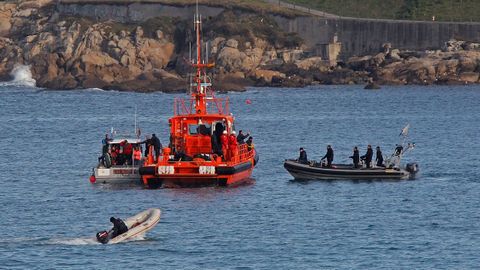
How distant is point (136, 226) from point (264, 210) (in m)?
7.17

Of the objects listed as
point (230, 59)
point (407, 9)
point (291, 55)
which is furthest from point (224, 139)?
point (407, 9)

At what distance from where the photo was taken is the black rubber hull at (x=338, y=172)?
55.2 meters

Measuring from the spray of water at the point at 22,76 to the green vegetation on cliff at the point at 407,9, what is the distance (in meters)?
30.0

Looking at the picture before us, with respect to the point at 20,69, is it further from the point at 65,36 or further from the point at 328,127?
the point at 328,127

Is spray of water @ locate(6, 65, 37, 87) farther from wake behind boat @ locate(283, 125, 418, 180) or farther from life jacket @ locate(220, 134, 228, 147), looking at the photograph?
life jacket @ locate(220, 134, 228, 147)

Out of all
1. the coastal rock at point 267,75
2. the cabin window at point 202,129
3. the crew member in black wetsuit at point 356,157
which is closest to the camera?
the crew member in black wetsuit at point 356,157

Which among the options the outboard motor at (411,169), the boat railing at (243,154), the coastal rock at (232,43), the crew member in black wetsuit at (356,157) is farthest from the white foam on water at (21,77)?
the crew member in black wetsuit at (356,157)

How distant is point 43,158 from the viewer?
66938 mm

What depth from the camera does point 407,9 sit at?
14212 centimetres

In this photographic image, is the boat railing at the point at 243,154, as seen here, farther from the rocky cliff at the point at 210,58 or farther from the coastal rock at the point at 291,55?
the coastal rock at the point at 291,55

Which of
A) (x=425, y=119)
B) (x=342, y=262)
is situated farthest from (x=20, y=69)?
(x=342, y=262)

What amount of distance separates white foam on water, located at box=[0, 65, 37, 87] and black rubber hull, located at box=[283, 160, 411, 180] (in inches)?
3136

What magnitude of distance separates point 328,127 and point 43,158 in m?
22.9

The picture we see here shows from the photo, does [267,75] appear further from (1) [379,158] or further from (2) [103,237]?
(2) [103,237]
